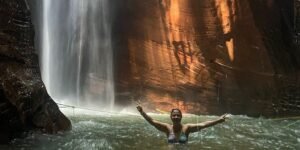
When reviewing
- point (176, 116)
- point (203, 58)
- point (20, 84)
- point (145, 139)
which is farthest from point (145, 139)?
point (203, 58)

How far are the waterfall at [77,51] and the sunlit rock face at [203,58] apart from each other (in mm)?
799

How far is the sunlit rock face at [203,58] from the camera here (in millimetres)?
17047

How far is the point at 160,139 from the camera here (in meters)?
8.59

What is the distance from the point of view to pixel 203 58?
1736 cm

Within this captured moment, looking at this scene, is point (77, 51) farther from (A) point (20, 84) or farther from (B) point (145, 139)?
(B) point (145, 139)

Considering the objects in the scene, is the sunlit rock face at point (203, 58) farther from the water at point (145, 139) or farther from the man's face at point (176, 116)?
the man's face at point (176, 116)

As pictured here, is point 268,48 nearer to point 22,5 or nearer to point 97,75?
point 97,75

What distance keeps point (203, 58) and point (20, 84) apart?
34.1 ft

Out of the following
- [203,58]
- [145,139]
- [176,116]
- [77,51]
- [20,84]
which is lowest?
[145,139]

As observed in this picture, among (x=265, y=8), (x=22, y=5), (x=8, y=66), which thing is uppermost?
(x=265, y=8)

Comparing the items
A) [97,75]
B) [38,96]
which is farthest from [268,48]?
[38,96]

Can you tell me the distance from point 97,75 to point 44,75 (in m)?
2.34

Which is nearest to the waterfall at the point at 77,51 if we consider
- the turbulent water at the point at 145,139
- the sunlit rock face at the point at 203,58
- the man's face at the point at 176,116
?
the sunlit rock face at the point at 203,58

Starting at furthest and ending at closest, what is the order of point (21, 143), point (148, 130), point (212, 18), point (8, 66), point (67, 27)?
Result: point (67, 27) → point (212, 18) → point (148, 130) → point (8, 66) → point (21, 143)
